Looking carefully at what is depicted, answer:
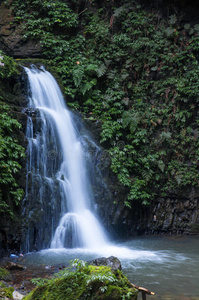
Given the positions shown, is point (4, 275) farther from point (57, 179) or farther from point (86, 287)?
point (57, 179)

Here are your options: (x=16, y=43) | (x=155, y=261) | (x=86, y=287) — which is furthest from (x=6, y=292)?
(x=16, y=43)

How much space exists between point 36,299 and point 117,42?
39.9ft

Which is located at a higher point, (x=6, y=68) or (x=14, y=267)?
(x=6, y=68)

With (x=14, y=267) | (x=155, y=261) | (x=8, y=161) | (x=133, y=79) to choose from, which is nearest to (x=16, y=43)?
(x=133, y=79)

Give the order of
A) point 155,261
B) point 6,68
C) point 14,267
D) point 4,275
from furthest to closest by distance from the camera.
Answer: point 6,68, point 155,261, point 14,267, point 4,275

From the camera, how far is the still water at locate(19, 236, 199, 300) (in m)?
4.82

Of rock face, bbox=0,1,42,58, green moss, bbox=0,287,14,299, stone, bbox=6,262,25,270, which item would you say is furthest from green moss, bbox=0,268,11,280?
rock face, bbox=0,1,42,58

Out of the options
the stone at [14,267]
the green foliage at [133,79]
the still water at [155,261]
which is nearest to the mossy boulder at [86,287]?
the still water at [155,261]

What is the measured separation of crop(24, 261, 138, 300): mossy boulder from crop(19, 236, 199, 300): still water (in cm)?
159

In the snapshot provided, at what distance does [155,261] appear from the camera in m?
6.55

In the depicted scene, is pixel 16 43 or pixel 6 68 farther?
pixel 16 43

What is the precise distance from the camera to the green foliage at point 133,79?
1087 cm

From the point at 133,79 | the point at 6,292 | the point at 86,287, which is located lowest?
the point at 6,292

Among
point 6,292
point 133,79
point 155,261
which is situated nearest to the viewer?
point 6,292
